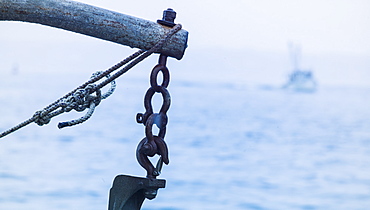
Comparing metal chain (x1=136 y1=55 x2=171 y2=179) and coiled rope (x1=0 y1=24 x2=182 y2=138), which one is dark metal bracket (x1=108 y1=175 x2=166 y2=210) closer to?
metal chain (x1=136 y1=55 x2=171 y2=179)

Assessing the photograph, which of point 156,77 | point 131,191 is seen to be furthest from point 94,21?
point 131,191

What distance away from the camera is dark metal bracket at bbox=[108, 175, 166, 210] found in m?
1.25

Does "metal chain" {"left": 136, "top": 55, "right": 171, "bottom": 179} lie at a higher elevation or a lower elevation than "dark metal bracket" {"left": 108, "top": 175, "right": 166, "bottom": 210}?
higher

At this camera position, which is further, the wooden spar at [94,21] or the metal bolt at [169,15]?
the metal bolt at [169,15]

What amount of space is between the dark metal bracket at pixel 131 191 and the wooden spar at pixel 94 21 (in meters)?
0.27

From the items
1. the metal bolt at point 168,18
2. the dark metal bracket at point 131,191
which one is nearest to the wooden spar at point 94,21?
the metal bolt at point 168,18

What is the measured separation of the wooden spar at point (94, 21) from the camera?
1280 millimetres

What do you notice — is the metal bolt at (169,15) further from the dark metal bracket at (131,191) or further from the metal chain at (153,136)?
the dark metal bracket at (131,191)

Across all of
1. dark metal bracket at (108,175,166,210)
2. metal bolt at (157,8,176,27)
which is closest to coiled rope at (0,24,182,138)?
metal bolt at (157,8,176,27)

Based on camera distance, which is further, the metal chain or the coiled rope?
the coiled rope

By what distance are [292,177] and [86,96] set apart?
19.5ft

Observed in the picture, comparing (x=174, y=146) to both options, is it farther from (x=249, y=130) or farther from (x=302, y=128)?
(x=302, y=128)

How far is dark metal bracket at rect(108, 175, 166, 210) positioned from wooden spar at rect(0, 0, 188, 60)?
0.27m

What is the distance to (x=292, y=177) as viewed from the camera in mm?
7156
